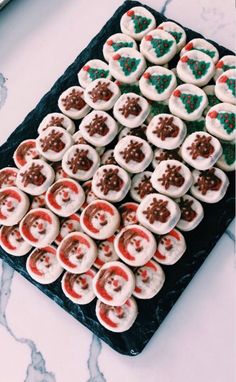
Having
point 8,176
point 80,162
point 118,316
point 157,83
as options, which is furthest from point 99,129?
point 118,316

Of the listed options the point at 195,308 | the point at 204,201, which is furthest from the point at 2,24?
the point at 195,308

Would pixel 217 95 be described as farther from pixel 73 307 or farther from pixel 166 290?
pixel 73 307

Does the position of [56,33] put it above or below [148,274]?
above

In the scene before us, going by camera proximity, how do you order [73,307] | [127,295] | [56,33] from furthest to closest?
[56,33], [73,307], [127,295]

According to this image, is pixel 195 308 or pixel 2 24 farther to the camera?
pixel 2 24

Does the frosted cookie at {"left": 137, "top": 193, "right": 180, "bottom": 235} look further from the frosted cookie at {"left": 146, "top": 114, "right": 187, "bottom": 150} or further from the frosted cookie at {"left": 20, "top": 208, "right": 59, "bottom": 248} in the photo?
the frosted cookie at {"left": 20, "top": 208, "right": 59, "bottom": 248}

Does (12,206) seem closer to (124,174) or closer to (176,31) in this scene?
(124,174)
